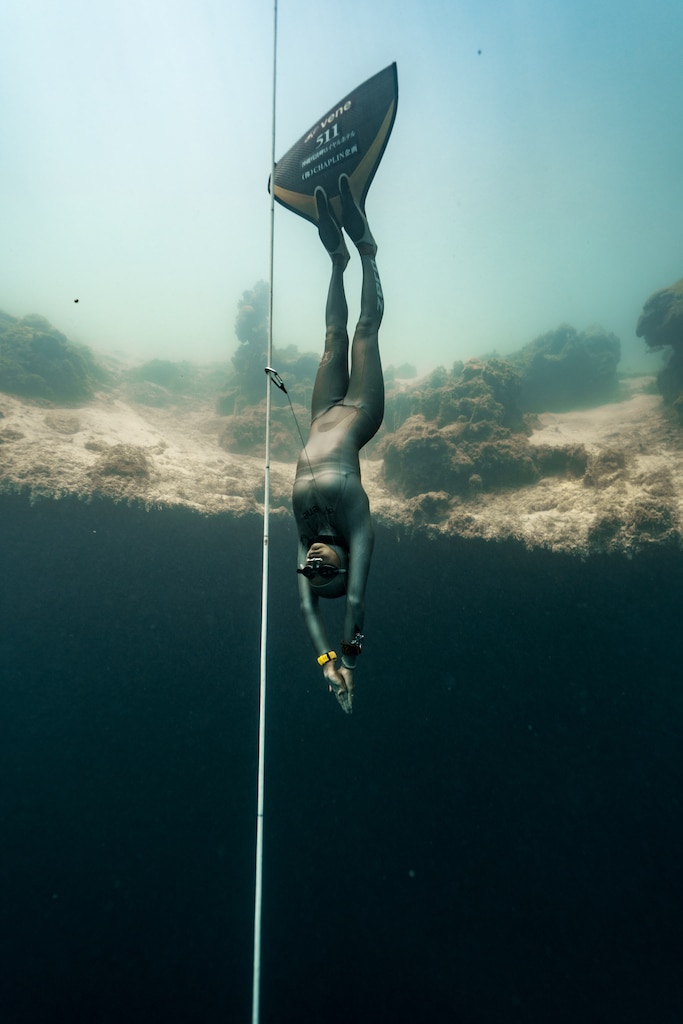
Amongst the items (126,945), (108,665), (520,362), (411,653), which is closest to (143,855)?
(126,945)

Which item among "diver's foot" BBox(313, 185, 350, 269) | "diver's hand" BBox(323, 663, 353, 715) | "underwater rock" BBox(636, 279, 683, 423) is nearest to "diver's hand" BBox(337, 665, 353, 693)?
"diver's hand" BBox(323, 663, 353, 715)

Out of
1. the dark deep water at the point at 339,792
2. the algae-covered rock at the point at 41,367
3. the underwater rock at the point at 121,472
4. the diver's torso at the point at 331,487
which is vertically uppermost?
the algae-covered rock at the point at 41,367

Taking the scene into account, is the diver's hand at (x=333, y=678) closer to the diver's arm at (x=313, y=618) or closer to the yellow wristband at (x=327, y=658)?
the yellow wristband at (x=327, y=658)

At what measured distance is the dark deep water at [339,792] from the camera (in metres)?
4.72

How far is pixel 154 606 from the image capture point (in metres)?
7.56

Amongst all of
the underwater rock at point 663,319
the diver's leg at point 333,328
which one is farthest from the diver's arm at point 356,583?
the underwater rock at point 663,319

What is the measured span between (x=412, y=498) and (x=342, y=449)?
6529 mm

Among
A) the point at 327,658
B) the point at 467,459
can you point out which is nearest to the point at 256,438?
the point at 467,459

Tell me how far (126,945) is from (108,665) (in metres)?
3.66

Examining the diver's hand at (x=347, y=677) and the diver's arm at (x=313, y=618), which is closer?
the diver's hand at (x=347, y=677)

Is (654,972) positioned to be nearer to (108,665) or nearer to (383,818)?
(383,818)

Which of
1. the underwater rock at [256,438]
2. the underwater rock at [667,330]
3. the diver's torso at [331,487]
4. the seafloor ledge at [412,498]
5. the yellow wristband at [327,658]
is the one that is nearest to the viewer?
the yellow wristband at [327,658]

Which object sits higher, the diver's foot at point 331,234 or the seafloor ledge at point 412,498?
the diver's foot at point 331,234

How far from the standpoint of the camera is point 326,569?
3.50m
